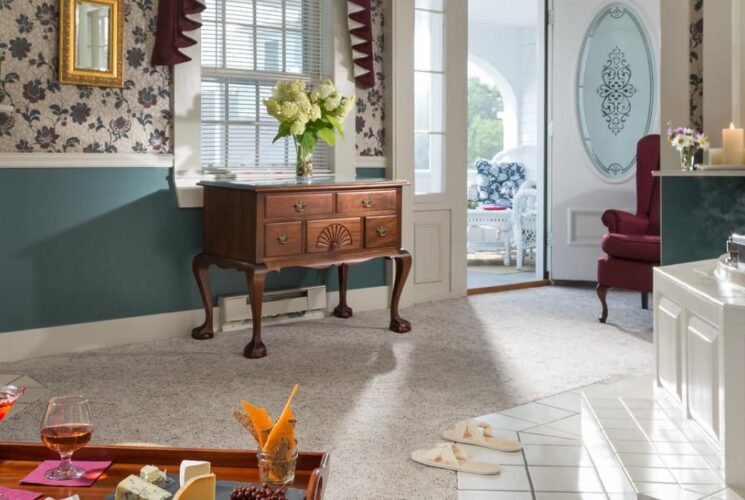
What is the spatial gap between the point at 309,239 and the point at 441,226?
171cm

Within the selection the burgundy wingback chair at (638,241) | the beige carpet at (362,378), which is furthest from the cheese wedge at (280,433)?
the burgundy wingback chair at (638,241)

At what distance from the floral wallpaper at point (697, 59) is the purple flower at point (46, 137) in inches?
118

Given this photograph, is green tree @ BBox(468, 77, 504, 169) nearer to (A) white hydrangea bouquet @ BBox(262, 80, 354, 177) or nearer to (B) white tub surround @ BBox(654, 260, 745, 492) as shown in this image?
(A) white hydrangea bouquet @ BBox(262, 80, 354, 177)

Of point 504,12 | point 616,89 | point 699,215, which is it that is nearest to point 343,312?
point 699,215

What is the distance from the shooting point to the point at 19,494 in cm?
152

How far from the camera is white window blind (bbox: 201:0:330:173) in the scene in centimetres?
487

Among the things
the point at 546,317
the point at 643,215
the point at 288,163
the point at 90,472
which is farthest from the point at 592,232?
the point at 90,472

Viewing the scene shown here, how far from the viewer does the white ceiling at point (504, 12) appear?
9562 mm

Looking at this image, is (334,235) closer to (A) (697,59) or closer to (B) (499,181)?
(A) (697,59)

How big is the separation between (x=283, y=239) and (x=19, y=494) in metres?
2.85

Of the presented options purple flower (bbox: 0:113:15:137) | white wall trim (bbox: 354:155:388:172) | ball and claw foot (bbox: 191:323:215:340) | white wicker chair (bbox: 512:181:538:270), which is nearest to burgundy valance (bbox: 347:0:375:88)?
white wall trim (bbox: 354:155:388:172)

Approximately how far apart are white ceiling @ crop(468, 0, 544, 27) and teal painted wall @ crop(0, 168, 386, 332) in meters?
5.81

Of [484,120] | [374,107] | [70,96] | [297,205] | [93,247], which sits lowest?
[93,247]

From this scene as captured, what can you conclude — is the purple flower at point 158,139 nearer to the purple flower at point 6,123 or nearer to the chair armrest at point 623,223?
the purple flower at point 6,123
